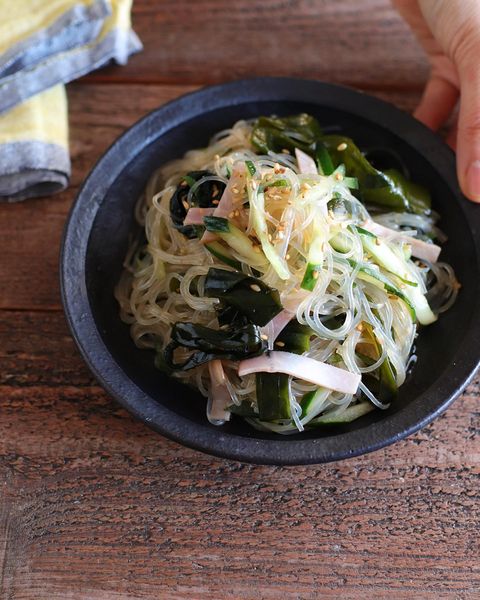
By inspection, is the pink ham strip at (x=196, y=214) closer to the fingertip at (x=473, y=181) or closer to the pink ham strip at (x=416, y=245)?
the pink ham strip at (x=416, y=245)

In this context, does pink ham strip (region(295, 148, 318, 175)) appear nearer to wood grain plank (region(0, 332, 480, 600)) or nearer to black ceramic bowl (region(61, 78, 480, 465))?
black ceramic bowl (region(61, 78, 480, 465))

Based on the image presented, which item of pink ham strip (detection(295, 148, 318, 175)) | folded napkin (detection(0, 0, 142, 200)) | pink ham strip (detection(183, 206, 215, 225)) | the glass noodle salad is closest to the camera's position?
the glass noodle salad

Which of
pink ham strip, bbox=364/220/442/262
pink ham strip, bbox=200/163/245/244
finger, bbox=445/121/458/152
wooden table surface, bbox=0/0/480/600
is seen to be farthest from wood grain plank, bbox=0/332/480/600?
finger, bbox=445/121/458/152

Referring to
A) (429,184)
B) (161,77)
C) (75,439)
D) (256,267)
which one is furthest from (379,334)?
(161,77)

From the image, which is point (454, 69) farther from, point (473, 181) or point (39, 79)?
point (39, 79)

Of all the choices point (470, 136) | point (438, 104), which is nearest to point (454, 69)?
point (438, 104)

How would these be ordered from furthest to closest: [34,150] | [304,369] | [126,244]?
[34,150] < [126,244] < [304,369]
